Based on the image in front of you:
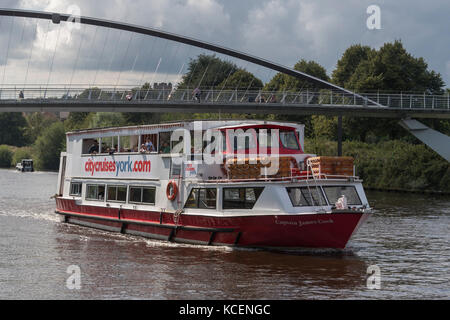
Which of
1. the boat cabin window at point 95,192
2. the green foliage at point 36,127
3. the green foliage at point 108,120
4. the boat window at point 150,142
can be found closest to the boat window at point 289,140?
the boat window at point 150,142

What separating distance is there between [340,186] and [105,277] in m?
8.04

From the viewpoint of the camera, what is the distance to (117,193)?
2716 centimetres

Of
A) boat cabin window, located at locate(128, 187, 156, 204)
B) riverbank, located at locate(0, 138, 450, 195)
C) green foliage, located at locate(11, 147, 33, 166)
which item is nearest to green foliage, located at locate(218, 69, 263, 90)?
riverbank, located at locate(0, 138, 450, 195)

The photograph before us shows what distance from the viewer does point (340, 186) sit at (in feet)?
70.3

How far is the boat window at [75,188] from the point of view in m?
30.0

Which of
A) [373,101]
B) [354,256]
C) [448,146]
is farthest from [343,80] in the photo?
[354,256]

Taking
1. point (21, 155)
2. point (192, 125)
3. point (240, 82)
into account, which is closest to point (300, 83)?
point (240, 82)

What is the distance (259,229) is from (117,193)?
8.13 meters

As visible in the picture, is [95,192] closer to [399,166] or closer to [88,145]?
[88,145]

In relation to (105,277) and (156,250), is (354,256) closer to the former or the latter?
(156,250)

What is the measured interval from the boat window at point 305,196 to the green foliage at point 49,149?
97.3 metres

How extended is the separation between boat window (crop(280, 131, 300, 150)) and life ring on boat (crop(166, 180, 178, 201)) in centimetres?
416

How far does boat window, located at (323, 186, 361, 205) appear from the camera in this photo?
2125 centimetres

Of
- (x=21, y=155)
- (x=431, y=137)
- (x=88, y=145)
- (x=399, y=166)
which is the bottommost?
(x=88, y=145)
